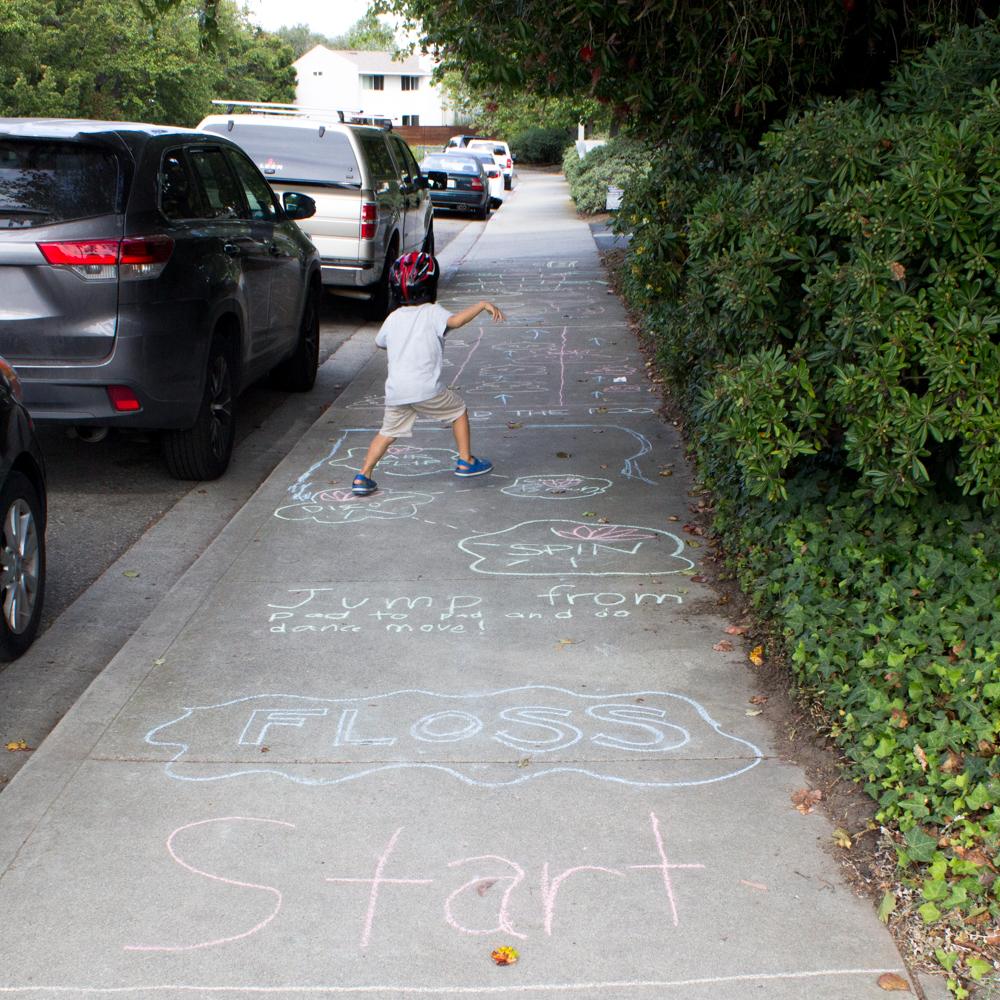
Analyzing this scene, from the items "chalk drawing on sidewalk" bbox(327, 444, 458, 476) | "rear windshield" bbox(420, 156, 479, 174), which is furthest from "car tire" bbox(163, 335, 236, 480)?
"rear windshield" bbox(420, 156, 479, 174)

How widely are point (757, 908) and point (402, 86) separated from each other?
9557 cm

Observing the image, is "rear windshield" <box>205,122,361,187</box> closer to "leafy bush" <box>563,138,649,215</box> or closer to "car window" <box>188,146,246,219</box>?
"car window" <box>188,146,246,219</box>

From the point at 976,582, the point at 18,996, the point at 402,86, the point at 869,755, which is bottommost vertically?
the point at 18,996

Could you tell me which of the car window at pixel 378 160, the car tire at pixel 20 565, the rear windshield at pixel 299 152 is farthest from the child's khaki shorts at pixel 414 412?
the car window at pixel 378 160

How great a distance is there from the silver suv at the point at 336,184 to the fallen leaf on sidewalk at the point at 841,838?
9.09 meters

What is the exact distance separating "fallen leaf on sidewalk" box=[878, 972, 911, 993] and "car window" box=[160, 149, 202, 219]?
5.05 meters

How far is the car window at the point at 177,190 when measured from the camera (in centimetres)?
593

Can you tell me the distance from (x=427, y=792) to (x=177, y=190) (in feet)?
13.9

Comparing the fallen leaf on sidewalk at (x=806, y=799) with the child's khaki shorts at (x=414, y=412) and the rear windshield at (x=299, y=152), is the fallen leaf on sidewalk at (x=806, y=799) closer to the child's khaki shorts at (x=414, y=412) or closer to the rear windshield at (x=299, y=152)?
the child's khaki shorts at (x=414, y=412)

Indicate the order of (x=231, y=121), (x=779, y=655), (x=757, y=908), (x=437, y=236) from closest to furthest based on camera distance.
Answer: (x=757, y=908), (x=779, y=655), (x=231, y=121), (x=437, y=236)

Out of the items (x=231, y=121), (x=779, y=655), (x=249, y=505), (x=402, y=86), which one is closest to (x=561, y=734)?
(x=779, y=655)

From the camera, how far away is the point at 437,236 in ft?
76.1

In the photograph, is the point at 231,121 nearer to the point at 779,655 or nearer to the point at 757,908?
the point at 779,655

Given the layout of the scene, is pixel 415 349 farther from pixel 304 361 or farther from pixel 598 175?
pixel 598 175
